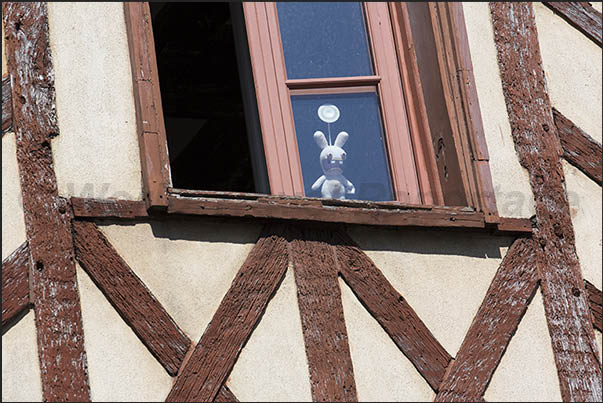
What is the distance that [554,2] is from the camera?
546 centimetres

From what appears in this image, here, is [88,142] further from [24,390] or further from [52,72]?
[24,390]

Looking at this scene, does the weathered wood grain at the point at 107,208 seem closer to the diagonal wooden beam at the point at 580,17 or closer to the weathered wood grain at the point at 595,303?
the weathered wood grain at the point at 595,303

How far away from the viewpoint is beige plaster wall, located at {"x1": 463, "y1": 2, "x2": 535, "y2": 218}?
16.4 ft

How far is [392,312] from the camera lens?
4633 millimetres

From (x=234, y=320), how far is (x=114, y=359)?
17.1 inches

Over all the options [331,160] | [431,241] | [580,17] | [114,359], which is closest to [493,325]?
[431,241]

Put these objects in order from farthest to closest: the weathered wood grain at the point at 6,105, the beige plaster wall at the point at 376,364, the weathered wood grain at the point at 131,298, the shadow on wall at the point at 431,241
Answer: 1. the shadow on wall at the point at 431,241
2. the beige plaster wall at the point at 376,364
3. the weathered wood grain at the point at 6,105
4. the weathered wood grain at the point at 131,298

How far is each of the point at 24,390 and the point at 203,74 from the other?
3.52 meters

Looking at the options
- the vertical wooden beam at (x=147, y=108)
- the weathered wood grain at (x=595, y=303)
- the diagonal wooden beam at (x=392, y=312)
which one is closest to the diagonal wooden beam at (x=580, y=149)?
the weathered wood grain at (x=595, y=303)

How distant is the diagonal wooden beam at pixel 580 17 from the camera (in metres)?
5.46

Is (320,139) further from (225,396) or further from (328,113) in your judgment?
(225,396)

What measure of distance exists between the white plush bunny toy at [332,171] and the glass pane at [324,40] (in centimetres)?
29

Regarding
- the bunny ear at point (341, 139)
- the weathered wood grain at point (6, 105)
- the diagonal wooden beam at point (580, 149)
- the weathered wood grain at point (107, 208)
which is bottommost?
the weathered wood grain at point (107, 208)

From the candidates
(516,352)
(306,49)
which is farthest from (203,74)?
(516,352)
